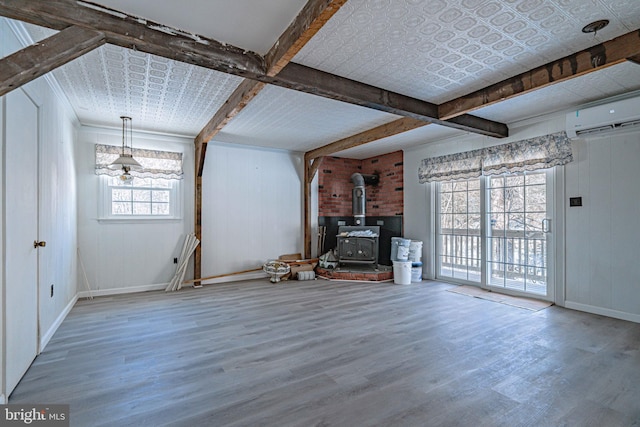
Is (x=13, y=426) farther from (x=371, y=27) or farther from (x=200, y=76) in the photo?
(x=371, y=27)

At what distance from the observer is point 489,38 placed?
2.46 m

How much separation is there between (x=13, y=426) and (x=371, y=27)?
340 centimetres

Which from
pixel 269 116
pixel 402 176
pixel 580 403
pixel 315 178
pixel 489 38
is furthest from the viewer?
pixel 315 178

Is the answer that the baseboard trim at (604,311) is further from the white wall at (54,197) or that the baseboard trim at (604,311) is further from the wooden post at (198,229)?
the white wall at (54,197)

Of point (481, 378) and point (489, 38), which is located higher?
point (489, 38)

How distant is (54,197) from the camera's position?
11.1 ft

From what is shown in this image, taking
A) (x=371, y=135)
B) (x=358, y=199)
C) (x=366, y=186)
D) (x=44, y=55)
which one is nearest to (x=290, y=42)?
Answer: (x=44, y=55)

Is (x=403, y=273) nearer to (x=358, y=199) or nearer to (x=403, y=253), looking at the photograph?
(x=403, y=253)

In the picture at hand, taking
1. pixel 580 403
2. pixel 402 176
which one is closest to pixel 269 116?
pixel 402 176

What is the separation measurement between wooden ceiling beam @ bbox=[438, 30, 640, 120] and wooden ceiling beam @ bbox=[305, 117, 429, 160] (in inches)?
25.1

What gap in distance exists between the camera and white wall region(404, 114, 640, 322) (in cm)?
367

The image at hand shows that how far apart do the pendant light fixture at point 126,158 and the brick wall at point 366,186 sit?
11.9ft

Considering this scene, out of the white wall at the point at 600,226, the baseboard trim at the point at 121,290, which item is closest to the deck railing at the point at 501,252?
the white wall at the point at 600,226

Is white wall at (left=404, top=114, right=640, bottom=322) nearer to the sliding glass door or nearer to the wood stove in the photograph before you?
the sliding glass door
